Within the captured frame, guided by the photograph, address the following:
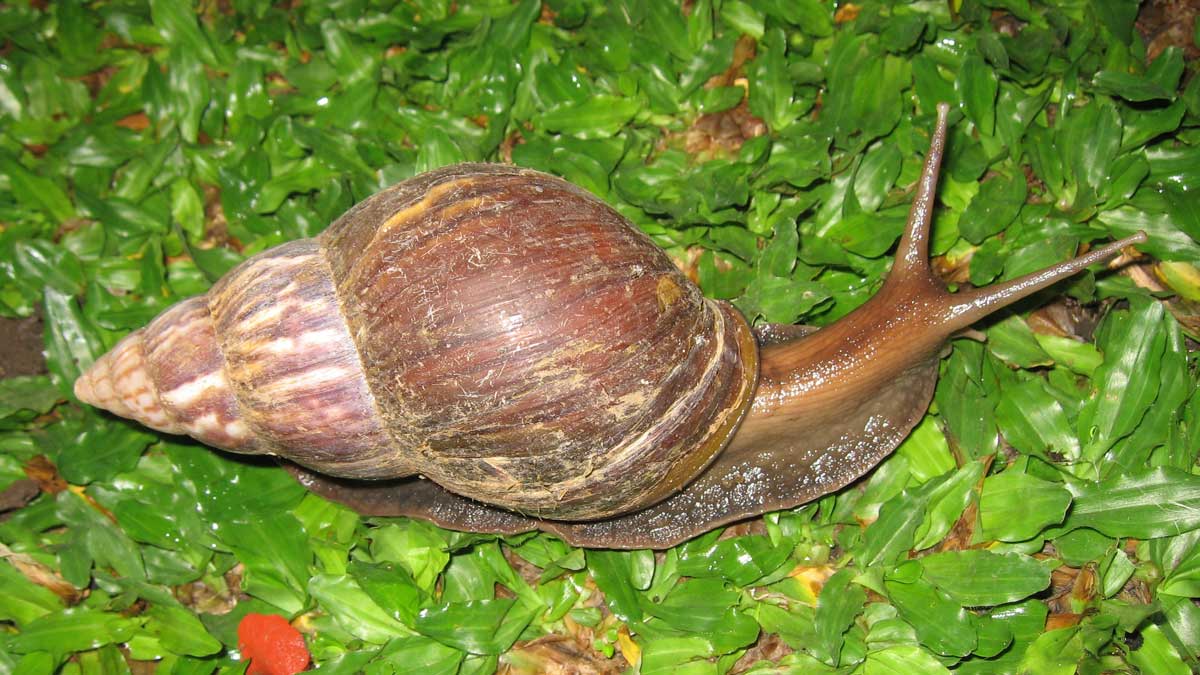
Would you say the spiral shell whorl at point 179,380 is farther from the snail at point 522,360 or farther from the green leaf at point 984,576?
the green leaf at point 984,576

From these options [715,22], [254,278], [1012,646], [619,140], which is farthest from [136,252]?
[1012,646]

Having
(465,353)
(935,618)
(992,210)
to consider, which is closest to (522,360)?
(465,353)

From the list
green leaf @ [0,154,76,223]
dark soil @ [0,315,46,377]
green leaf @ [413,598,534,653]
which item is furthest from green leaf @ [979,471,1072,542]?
green leaf @ [0,154,76,223]

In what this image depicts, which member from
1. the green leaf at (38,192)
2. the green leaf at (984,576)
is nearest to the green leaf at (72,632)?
the green leaf at (38,192)

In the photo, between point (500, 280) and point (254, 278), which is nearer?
point (500, 280)

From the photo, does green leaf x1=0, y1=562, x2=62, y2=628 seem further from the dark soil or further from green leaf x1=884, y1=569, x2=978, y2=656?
green leaf x1=884, y1=569, x2=978, y2=656

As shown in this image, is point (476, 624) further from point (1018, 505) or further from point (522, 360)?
point (1018, 505)

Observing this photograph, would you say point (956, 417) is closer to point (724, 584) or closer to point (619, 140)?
point (724, 584)
